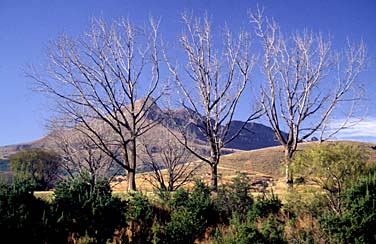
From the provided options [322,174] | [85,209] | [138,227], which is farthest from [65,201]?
[322,174]

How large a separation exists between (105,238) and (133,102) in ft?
39.5

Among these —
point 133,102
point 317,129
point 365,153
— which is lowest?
point 365,153

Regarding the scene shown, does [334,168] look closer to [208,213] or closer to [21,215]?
[208,213]

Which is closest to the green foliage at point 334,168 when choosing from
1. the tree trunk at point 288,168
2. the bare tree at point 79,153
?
the tree trunk at point 288,168

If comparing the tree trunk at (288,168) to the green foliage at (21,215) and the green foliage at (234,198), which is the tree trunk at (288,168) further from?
the green foliage at (21,215)

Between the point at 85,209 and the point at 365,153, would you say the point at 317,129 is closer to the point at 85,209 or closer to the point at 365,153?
the point at 365,153

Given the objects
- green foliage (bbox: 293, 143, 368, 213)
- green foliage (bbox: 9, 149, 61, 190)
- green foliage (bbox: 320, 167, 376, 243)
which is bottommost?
green foliage (bbox: 320, 167, 376, 243)

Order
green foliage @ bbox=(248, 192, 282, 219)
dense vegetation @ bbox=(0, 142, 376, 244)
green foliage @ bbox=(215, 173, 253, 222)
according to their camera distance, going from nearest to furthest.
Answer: dense vegetation @ bbox=(0, 142, 376, 244), green foliage @ bbox=(248, 192, 282, 219), green foliage @ bbox=(215, 173, 253, 222)

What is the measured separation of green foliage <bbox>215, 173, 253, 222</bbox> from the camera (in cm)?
1788

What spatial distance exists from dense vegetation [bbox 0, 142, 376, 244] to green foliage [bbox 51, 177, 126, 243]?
0.03 m

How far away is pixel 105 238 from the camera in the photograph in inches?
499

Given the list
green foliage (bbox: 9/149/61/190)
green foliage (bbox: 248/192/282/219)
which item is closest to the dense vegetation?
green foliage (bbox: 248/192/282/219)

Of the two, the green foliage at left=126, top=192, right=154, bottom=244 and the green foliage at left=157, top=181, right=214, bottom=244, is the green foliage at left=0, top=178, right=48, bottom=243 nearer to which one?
the green foliage at left=126, top=192, right=154, bottom=244

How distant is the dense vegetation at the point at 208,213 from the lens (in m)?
12.2
